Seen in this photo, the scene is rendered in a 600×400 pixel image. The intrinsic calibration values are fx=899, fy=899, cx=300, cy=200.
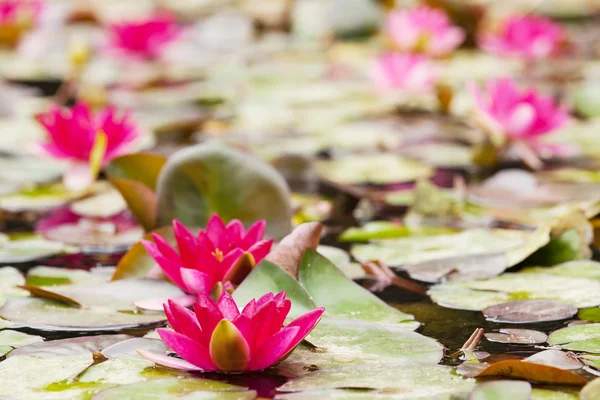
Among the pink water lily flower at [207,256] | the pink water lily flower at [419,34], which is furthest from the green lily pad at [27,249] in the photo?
the pink water lily flower at [419,34]

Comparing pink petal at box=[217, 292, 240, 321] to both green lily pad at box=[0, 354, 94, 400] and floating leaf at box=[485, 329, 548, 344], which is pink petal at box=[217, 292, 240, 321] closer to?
green lily pad at box=[0, 354, 94, 400]

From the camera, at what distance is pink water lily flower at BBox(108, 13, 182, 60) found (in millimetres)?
3803

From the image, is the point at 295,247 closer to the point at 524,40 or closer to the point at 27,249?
the point at 27,249

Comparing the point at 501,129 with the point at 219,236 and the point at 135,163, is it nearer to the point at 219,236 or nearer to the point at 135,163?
the point at 135,163

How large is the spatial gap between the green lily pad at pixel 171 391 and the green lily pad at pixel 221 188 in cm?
61

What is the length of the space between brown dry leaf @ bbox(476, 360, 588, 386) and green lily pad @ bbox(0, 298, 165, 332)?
1.64 ft

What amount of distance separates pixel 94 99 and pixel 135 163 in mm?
1392

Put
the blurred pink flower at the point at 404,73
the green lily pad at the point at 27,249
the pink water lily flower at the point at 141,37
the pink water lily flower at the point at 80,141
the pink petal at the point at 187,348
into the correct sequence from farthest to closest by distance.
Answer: the pink water lily flower at the point at 141,37
the blurred pink flower at the point at 404,73
the pink water lily flower at the point at 80,141
the green lily pad at the point at 27,249
the pink petal at the point at 187,348

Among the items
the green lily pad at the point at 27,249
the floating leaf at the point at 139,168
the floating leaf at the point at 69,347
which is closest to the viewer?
the floating leaf at the point at 69,347

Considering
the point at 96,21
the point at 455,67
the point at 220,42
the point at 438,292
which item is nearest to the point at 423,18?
the point at 455,67

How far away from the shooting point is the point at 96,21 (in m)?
5.02

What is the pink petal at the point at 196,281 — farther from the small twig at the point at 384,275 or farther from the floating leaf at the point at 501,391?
the floating leaf at the point at 501,391

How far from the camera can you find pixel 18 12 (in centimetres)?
427

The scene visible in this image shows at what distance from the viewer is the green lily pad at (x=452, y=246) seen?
1557mm
